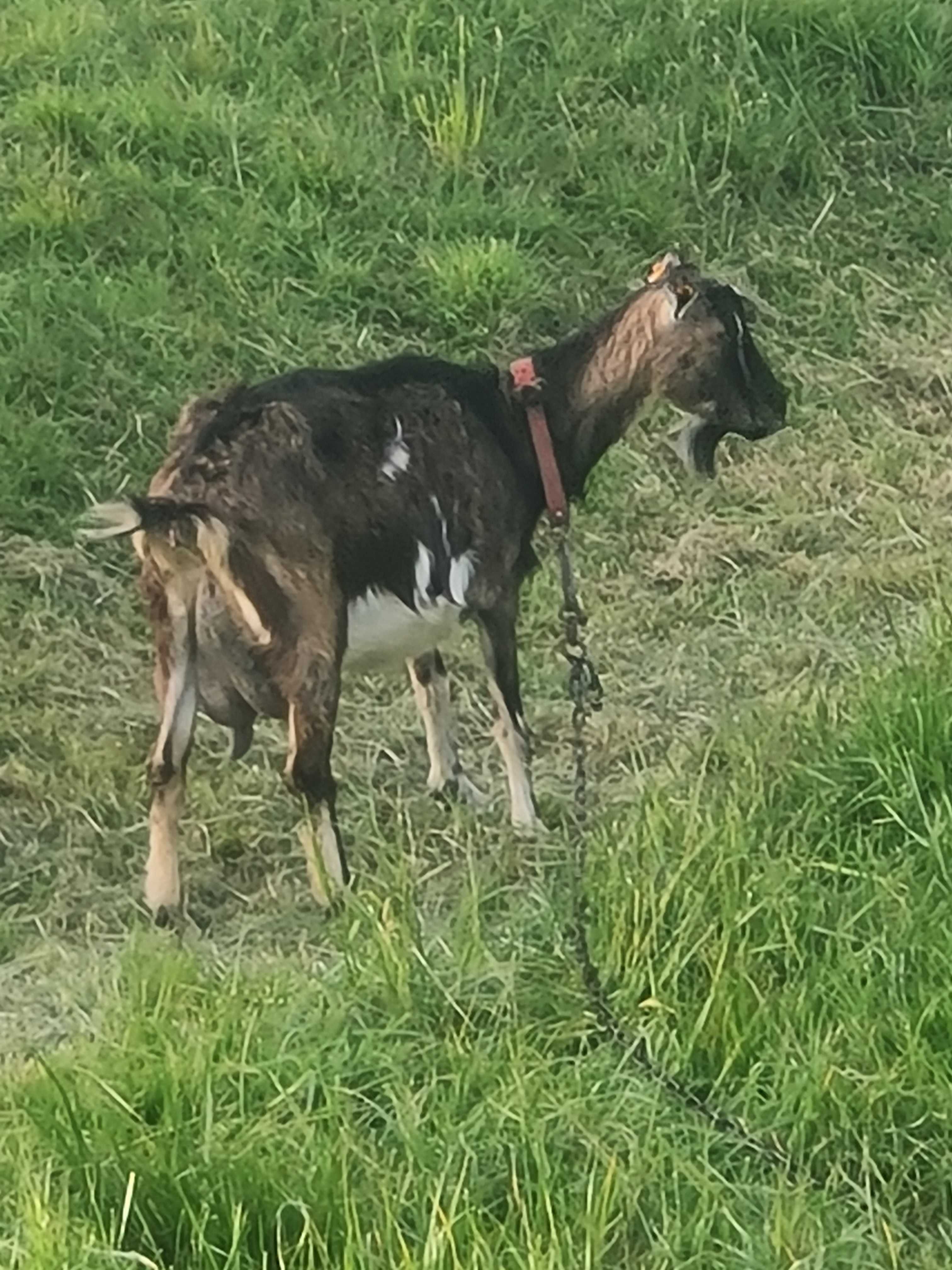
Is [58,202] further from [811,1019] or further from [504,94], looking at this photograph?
[811,1019]

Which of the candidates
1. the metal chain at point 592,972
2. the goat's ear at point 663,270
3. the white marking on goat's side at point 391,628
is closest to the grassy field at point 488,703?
the metal chain at point 592,972

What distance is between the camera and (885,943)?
11.9ft

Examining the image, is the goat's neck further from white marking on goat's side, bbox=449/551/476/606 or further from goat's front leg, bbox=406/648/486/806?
goat's front leg, bbox=406/648/486/806

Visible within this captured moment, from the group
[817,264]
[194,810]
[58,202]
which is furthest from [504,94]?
[194,810]

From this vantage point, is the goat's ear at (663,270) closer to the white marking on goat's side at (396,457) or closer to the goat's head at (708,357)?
the goat's head at (708,357)

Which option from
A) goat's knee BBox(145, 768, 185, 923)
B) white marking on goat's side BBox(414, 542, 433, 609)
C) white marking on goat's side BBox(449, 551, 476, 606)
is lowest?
goat's knee BBox(145, 768, 185, 923)

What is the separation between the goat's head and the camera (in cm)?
477

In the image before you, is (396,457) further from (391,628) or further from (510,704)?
(510,704)

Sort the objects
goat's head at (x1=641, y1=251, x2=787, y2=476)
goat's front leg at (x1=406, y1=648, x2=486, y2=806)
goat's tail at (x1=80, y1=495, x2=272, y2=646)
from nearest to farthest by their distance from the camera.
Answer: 1. goat's tail at (x1=80, y1=495, x2=272, y2=646)
2. goat's head at (x1=641, y1=251, x2=787, y2=476)
3. goat's front leg at (x1=406, y1=648, x2=486, y2=806)

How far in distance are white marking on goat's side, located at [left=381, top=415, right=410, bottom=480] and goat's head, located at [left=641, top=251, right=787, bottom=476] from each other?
0.71 meters

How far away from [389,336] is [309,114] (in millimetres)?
1187

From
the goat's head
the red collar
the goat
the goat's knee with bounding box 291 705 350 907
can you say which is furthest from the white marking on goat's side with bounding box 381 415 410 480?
the goat's head

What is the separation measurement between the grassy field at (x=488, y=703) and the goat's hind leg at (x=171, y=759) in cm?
12

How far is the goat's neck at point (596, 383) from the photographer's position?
4.82 metres
